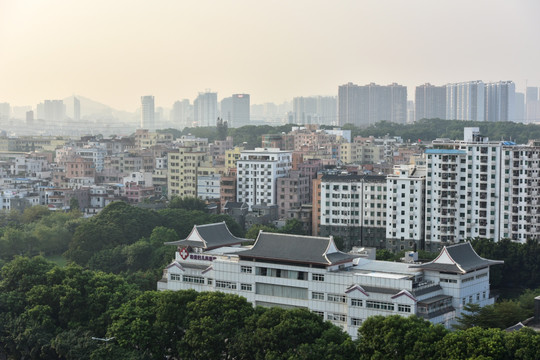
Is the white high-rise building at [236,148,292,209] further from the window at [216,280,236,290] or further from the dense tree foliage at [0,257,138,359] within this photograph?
the dense tree foliage at [0,257,138,359]

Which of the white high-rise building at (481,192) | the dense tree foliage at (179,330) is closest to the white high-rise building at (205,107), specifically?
the white high-rise building at (481,192)

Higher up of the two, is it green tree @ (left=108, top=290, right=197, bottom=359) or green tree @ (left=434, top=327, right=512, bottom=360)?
A: green tree @ (left=434, top=327, right=512, bottom=360)

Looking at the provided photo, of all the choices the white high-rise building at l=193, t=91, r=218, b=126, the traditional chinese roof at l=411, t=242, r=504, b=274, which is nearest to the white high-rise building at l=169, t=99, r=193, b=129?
the white high-rise building at l=193, t=91, r=218, b=126

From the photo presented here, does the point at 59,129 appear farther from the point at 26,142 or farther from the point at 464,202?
the point at 464,202

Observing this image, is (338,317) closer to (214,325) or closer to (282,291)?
(282,291)

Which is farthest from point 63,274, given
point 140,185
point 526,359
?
point 140,185

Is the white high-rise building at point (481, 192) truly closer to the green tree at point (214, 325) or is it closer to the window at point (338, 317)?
the window at point (338, 317)
